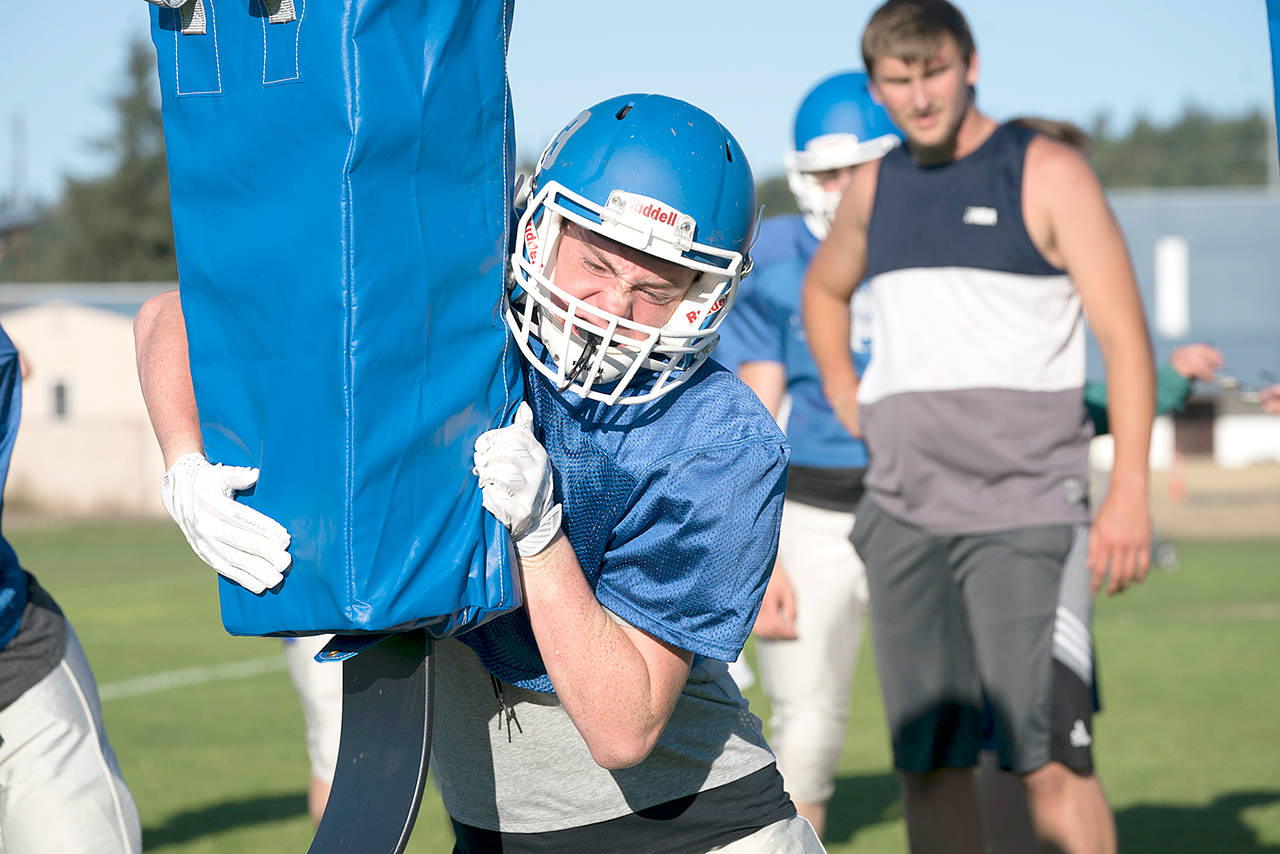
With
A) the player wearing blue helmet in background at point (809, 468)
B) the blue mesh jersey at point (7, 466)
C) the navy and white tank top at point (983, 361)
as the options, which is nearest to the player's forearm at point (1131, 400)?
the navy and white tank top at point (983, 361)

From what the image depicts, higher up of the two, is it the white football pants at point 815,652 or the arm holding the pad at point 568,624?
the arm holding the pad at point 568,624

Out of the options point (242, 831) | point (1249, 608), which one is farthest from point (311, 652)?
point (1249, 608)

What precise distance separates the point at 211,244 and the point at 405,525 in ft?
1.49

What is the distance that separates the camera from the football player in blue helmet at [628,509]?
2.05 m

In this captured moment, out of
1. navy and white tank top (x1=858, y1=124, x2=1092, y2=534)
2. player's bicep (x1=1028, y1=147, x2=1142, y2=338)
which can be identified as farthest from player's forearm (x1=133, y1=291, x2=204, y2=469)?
player's bicep (x1=1028, y1=147, x2=1142, y2=338)

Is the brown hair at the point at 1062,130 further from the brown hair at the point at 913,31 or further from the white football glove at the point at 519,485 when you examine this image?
the white football glove at the point at 519,485

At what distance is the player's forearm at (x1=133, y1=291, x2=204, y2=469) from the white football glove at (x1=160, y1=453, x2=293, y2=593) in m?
0.16

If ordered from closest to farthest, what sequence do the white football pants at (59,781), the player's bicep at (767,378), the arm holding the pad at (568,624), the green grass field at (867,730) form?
the arm holding the pad at (568,624) → the white football pants at (59,781) → the player's bicep at (767,378) → the green grass field at (867,730)

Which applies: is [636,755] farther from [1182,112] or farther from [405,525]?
[1182,112]

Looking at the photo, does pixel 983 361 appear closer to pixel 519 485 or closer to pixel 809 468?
pixel 809 468

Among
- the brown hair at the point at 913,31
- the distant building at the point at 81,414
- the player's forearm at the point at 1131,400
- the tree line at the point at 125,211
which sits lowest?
the tree line at the point at 125,211

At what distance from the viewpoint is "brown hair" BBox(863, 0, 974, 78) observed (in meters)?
3.63

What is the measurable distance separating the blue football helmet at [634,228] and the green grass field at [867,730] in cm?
323

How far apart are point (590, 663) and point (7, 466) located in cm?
154
